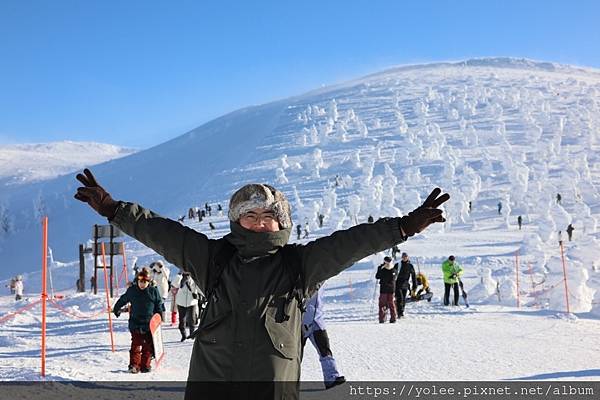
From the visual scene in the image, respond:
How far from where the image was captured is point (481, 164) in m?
66.7

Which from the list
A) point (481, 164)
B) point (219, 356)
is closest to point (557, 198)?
point (481, 164)

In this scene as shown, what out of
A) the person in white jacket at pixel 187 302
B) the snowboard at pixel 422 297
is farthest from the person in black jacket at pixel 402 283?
the person in white jacket at pixel 187 302

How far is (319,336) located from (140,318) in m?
2.36

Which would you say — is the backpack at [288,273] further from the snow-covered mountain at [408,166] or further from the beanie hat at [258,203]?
the snow-covered mountain at [408,166]

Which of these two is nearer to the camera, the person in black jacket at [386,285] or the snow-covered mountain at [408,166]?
the person in black jacket at [386,285]

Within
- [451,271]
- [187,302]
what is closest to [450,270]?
[451,271]

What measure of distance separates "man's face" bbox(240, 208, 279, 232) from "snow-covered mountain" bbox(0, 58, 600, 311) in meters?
14.8

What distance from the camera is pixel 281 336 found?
2865mm

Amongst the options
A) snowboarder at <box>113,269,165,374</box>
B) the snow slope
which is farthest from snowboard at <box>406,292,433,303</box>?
snowboarder at <box>113,269,165,374</box>

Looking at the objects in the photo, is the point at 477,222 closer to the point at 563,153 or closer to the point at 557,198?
the point at 557,198

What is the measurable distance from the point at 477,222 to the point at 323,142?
120 feet

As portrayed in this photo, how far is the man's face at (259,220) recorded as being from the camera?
9.87 ft

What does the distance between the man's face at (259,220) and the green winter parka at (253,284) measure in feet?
0.14

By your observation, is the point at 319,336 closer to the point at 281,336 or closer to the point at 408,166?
the point at 281,336
